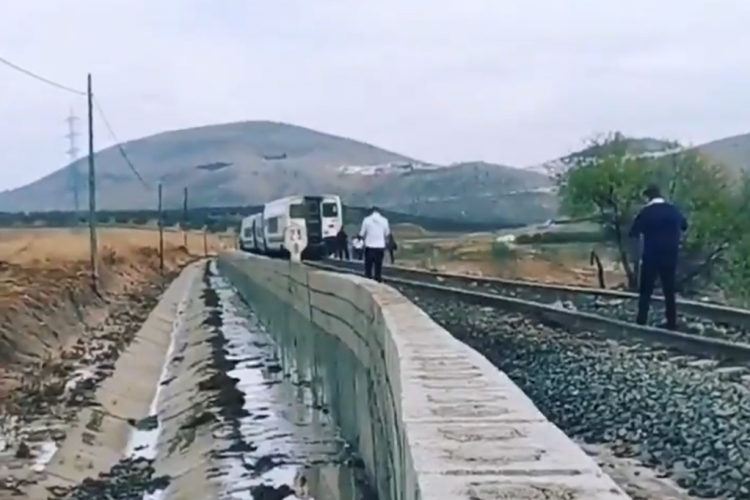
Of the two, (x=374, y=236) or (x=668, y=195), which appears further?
(x=668, y=195)

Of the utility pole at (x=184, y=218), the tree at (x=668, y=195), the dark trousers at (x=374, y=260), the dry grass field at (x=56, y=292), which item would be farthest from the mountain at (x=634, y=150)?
the utility pole at (x=184, y=218)

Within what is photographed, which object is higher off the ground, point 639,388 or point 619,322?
point 619,322

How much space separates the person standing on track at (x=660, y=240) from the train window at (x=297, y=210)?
4226 centimetres

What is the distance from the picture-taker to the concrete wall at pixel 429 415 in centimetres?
396

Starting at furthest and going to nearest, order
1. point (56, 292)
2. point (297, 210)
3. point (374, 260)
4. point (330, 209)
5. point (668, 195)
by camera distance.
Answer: point (330, 209)
point (297, 210)
point (668, 195)
point (56, 292)
point (374, 260)

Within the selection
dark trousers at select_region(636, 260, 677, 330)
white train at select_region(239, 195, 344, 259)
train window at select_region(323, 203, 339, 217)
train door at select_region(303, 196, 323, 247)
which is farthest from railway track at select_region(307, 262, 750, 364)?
train window at select_region(323, 203, 339, 217)

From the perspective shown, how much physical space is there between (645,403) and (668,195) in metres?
47.1

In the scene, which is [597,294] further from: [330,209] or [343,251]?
[330,209]

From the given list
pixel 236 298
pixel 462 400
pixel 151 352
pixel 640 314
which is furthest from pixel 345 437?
pixel 236 298

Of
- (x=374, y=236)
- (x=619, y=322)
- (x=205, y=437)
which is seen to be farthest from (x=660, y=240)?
(x=374, y=236)

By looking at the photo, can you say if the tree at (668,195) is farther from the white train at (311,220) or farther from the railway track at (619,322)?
the railway track at (619,322)

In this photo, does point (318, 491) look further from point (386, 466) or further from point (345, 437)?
point (386, 466)

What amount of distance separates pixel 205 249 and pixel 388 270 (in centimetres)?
9118

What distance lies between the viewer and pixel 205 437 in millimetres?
17953
